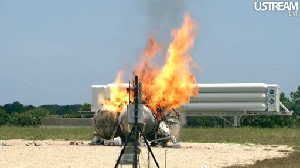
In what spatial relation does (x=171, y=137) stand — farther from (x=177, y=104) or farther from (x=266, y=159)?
(x=266, y=159)

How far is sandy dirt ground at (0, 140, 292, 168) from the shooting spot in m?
28.5

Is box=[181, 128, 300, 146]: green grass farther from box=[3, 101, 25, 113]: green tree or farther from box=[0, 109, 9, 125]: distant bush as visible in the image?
box=[3, 101, 25, 113]: green tree

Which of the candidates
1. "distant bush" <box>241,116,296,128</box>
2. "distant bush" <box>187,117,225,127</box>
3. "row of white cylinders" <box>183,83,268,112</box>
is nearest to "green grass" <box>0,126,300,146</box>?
"row of white cylinders" <box>183,83,268,112</box>

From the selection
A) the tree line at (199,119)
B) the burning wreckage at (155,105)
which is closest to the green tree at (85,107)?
the tree line at (199,119)

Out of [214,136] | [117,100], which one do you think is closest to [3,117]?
[214,136]

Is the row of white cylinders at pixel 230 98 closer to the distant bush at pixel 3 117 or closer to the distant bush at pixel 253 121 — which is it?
the distant bush at pixel 253 121

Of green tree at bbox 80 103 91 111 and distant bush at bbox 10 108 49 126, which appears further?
green tree at bbox 80 103 91 111

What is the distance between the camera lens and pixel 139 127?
2211cm

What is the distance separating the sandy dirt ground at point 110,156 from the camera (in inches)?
1120

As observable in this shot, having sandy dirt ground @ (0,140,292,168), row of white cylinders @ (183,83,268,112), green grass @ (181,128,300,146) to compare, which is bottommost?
green grass @ (181,128,300,146)

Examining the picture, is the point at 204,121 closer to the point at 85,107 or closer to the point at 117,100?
the point at 85,107

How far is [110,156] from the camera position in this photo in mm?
31922

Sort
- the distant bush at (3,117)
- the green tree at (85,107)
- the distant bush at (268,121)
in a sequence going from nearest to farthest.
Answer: the distant bush at (268,121) → the distant bush at (3,117) → the green tree at (85,107)

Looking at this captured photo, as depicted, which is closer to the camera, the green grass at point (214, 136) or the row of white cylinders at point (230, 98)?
the green grass at point (214, 136)
